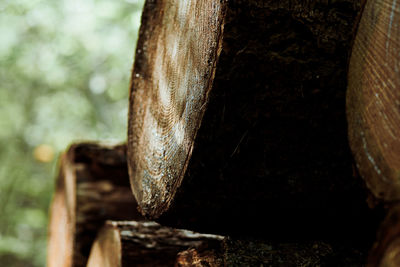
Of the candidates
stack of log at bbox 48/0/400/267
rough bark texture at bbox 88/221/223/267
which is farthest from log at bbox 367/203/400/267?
rough bark texture at bbox 88/221/223/267

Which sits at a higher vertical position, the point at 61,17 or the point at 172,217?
the point at 61,17

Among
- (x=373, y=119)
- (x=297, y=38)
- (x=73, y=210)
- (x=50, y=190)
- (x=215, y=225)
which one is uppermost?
(x=297, y=38)

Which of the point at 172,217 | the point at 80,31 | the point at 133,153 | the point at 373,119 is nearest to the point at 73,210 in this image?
the point at 133,153

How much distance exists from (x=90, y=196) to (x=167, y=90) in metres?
1.08

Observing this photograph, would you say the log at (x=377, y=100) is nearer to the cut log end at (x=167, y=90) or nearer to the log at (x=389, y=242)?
the log at (x=389, y=242)

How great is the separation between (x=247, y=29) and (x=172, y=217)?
0.53 m

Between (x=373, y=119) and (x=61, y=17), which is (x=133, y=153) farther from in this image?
(x=61, y=17)

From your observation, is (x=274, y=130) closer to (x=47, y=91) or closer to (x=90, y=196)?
(x=90, y=196)

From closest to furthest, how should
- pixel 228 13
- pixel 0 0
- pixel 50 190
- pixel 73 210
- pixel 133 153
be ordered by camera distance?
pixel 228 13, pixel 133 153, pixel 73 210, pixel 0 0, pixel 50 190

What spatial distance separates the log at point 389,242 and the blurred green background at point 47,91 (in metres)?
5.19

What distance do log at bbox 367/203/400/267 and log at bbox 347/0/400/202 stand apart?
3 centimetres

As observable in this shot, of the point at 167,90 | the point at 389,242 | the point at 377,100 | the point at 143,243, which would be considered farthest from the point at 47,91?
the point at 389,242

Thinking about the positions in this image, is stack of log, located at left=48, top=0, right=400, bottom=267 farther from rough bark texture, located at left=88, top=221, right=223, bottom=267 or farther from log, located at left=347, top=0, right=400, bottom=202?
rough bark texture, located at left=88, top=221, right=223, bottom=267

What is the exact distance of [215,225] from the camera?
3.60ft
